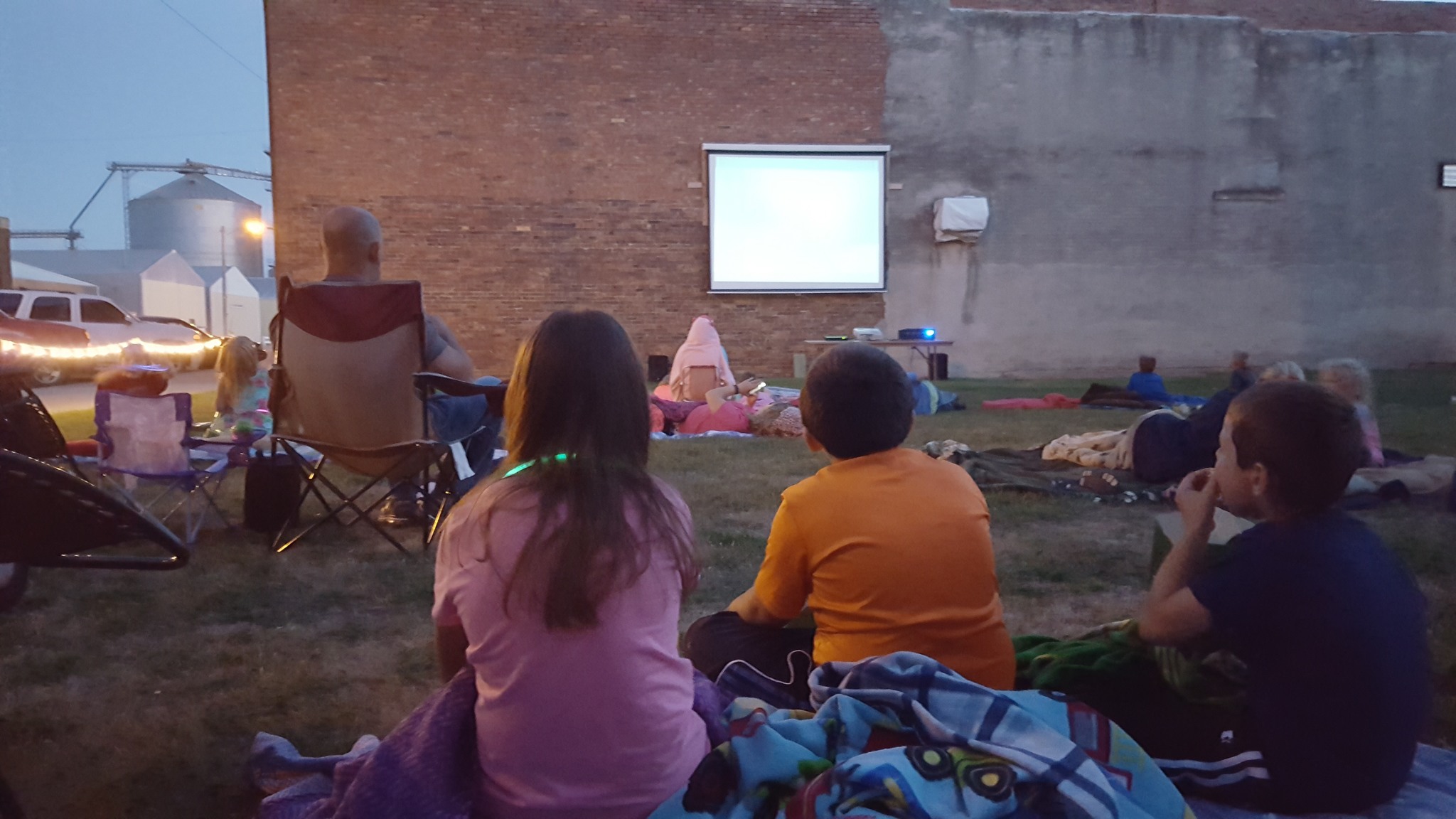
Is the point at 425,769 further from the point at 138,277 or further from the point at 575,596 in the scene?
the point at 138,277

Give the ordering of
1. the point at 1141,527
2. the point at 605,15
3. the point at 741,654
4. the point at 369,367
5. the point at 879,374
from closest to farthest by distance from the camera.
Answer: the point at 879,374 → the point at 741,654 → the point at 369,367 → the point at 1141,527 → the point at 605,15

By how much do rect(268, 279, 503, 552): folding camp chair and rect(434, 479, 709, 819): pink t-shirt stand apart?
2.17 metres

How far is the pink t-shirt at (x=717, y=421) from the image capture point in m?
6.82

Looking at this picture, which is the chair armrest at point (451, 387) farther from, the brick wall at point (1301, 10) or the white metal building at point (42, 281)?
the white metal building at point (42, 281)

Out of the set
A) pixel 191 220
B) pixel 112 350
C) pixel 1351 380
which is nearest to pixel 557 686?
pixel 1351 380

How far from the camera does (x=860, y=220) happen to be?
12797 mm

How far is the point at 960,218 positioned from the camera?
12.6 meters

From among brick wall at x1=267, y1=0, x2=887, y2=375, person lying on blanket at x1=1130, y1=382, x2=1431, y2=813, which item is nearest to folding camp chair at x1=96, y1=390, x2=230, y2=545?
person lying on blanket at x1=1130, y1=382, x2=1431, y2=813

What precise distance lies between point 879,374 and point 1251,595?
716 mm

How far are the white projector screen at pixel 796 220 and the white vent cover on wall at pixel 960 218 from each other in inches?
30.2

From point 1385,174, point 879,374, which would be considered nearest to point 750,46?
point 1385,174

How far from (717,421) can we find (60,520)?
5614 millimetres

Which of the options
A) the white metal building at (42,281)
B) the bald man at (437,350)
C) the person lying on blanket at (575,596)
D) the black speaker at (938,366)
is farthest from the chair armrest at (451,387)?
the white metal building at (42,281)

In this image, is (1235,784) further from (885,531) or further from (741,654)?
(741,654)
